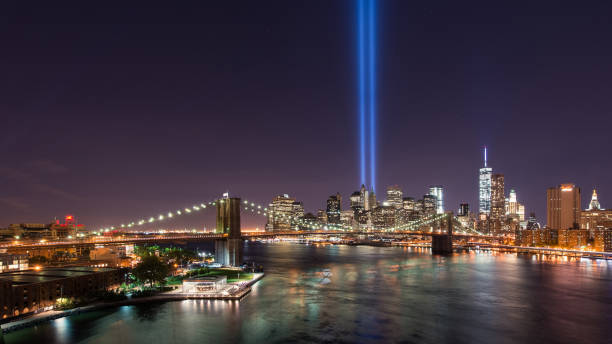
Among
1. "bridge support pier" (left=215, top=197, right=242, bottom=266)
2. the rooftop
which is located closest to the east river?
the rooftop

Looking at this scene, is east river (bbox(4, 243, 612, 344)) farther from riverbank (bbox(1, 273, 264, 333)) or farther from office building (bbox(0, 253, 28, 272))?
office building (bbox(0, 253, 28, 272))

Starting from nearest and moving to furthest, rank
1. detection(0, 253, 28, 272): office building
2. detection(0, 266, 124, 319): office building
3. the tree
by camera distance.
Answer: detection(0, 266, 124, 319): office building, the tree, detection(0, 253, 28, 272): office building

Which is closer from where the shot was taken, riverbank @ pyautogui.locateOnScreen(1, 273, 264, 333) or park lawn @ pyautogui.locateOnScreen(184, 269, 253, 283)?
riverbank @ pyautogui.locateOnScreen(1, 273, 264, 333)

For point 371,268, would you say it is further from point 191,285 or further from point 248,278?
point 191,285

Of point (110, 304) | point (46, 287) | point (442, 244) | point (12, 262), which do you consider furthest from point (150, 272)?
point (442, 244)

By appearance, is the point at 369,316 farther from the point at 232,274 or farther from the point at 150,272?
the point at 232,274

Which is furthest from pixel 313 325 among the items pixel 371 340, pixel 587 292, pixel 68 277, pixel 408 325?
pixel 587 292

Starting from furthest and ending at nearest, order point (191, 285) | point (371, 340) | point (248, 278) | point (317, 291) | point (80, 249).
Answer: point (80, 249)
point (248, 278)
point (317, 291)
point (191, 285)
point (371, 340)
